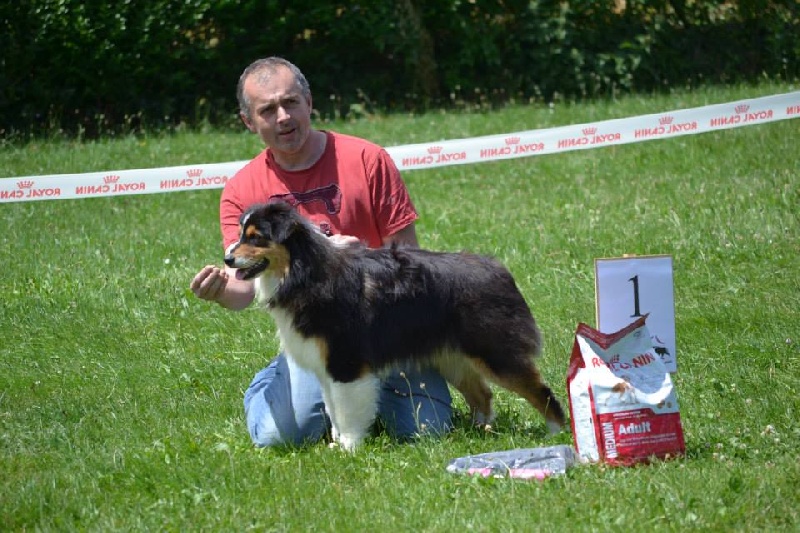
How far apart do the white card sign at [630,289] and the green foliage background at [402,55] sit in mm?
9246

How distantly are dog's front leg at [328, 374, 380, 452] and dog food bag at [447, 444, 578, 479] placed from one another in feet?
1.73

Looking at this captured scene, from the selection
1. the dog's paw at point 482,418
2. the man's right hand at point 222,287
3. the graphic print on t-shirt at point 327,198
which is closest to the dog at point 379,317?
the man's right hand at point 222,287

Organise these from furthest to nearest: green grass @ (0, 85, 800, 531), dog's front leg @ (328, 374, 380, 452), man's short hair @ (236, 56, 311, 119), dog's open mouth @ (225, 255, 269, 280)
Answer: man's short hair @ (236, 56, 311, 119)
dog's front leg @ (328, 374, 380, 452)
dog's open mouth @ (225, 255, 269, 280)
green grass @ (0, 85, 800, 531)

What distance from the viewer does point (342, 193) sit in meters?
5.07

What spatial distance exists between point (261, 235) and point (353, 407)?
3.04 ft

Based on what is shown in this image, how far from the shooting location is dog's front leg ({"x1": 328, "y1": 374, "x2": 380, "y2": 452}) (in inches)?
189

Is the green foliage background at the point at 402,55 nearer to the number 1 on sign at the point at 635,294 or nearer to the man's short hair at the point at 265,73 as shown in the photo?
the man's short hair at the point at 265,73

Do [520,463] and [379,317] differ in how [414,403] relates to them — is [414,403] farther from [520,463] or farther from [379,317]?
[520,463]

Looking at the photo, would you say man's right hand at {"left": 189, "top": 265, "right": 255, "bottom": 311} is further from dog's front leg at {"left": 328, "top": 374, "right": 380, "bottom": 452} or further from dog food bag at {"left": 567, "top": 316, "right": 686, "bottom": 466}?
dog food bag at {"left": 567, "top": 316, "right": 686, "bottom": 466}

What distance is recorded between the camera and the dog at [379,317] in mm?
4680

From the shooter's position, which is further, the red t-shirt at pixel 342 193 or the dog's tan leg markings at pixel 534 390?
the red t-shirt at pixel 342 193

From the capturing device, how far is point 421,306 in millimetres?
4852

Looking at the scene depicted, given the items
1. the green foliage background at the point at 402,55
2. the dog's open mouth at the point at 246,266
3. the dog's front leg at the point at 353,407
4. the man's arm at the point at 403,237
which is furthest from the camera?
the green foliage background at the point at 402,55

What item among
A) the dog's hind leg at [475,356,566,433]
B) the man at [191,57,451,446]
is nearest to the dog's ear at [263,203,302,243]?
the man at [191,57,451,446]
